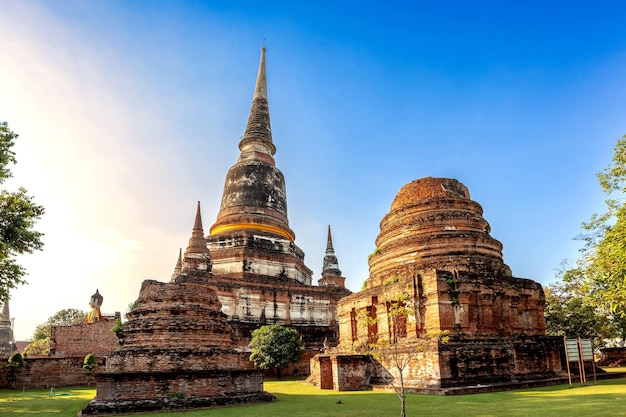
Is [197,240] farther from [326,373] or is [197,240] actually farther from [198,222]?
[326,373]

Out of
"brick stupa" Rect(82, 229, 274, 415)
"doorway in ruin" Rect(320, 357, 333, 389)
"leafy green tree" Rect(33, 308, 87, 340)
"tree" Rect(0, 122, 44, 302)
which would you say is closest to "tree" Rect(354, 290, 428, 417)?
"doorway in ruin" Rect(320, 357, 333, 389)

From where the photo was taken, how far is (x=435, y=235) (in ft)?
64.4

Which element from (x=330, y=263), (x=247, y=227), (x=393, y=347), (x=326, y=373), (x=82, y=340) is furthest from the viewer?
(x=330, y=263)

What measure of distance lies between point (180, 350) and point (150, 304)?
77.6 inches

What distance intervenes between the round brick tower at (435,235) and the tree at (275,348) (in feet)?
19.7

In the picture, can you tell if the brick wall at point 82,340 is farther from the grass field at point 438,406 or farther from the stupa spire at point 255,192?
the grass field at point 438,406

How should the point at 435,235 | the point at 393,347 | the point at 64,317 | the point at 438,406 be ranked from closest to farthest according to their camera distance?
the point at 438,406
the point at 393,347
the point at 435,235
the point at 64,317

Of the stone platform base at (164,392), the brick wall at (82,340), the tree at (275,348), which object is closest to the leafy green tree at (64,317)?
the brick wall at (82,340)

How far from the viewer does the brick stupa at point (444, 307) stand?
15.3 m

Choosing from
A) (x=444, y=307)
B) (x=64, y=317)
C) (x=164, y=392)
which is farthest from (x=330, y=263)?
(x=64, y=317)

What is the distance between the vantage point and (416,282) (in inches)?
679

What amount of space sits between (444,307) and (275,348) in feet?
34.9

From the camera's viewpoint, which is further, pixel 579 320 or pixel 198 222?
pixel 198 222

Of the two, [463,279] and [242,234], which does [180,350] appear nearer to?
[463,279]
